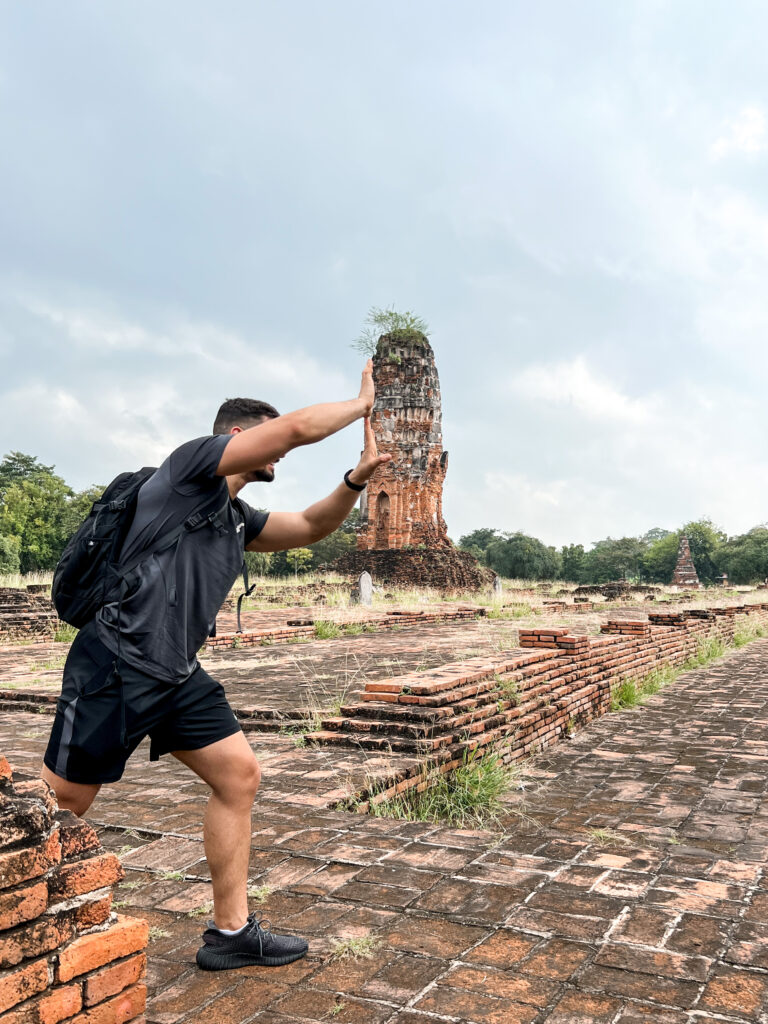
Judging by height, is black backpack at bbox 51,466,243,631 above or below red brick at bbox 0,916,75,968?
above

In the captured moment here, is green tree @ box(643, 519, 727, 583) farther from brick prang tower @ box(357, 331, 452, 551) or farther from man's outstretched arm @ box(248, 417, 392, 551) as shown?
man's outstretched arm @ box(248, 417, 392, 551)

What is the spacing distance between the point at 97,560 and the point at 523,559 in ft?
188

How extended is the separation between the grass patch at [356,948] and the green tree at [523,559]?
5581 cm

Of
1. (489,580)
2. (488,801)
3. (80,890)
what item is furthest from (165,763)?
(489,580)

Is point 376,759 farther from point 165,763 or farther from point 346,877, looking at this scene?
point 346,877

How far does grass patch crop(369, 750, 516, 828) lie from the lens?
380cm

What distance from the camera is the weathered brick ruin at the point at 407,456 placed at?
31.7 m

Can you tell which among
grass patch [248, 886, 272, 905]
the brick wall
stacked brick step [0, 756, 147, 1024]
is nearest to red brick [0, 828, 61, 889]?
stacked brick step [0, 756, 147, 1024]

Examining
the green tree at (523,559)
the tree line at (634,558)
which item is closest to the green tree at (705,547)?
the tree line at (634,558)

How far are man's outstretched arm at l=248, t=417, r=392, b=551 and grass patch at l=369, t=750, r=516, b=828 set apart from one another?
1617mm

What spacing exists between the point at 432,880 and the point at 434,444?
3003cm

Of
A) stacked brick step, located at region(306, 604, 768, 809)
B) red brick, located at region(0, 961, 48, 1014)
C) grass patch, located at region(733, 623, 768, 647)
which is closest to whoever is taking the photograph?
red brick, located at region(0, 961, 48, 1014)

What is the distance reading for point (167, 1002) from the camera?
198 centimetres

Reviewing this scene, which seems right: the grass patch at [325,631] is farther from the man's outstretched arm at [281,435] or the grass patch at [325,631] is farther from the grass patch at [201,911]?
the man's outstretched arm at [281,435]
